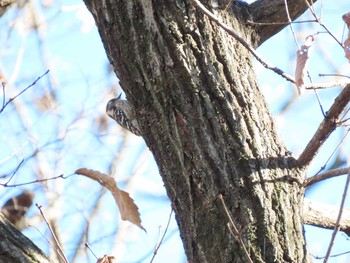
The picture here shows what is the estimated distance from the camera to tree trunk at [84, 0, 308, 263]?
2549 millimetres

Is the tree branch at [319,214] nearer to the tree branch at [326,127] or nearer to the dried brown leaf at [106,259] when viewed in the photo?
the tree branch at [326,127]

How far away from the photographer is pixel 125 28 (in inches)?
108

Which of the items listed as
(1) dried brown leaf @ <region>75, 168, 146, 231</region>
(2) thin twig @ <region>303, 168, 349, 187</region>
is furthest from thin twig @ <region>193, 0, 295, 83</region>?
(1) dried brown leaf @ <region>75, 168, 146, 231</region>

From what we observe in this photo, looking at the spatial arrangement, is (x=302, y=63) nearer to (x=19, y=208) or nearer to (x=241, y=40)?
(x=241, y=40)

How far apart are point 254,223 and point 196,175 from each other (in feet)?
0.89

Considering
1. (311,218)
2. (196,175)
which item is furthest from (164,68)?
(311,218)

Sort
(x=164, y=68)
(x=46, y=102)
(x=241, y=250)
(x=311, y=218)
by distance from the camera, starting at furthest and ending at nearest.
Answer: (x=46, y=102), (x=311, y=218), (x=164, y=68), (x=241, y=250)

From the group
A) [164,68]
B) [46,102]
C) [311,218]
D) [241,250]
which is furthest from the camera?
[46,102]

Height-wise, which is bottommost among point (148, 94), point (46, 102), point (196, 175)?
point (196, 175)

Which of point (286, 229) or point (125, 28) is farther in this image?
point (125, 28)

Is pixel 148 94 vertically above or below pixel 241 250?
above

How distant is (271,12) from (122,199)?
39.8 inches

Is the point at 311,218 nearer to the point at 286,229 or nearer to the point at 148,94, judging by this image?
the point at 286,229

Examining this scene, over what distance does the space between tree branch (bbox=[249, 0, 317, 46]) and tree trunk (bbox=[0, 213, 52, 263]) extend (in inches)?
48.5
